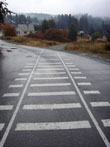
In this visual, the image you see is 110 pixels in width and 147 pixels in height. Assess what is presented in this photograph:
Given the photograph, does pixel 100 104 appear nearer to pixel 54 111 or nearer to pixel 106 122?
pixel 106 122

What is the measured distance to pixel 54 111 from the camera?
22.4ft

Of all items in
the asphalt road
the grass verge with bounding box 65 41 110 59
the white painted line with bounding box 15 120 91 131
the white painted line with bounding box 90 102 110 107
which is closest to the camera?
the asphalt road

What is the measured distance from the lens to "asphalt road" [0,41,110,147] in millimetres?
5035

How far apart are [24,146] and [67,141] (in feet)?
4.30

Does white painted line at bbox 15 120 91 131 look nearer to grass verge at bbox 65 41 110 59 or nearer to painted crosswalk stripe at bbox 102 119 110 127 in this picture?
painted crosswalk stripe at bbox 102 119 110 127

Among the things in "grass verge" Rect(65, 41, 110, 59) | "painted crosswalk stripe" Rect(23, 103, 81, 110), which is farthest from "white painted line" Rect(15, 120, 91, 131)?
"grass verge" Rect(65, 41, 110, 59)

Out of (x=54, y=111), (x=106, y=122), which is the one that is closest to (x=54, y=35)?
(x=54, y=111)

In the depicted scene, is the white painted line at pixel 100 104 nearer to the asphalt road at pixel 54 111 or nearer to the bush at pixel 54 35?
the asphalt road at pixel 54 111

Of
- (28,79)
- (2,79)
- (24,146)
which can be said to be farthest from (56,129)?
(2,79)

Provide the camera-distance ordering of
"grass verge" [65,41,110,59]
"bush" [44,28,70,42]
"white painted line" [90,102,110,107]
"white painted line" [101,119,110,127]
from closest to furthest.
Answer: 1. "white painted line" [101,119,110,127]
2. "white painted line" [90,102,110,107]
3. "grass verge" [65,41,110,59]
4. "bush" [44,28,70,42]

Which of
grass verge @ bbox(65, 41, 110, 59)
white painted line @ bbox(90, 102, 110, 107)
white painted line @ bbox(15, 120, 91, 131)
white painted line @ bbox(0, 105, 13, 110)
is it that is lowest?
white painted line @ bbox(15, 120, 91, 131)

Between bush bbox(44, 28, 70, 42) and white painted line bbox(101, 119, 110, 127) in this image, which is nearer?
white painted line bbox(101, 119, 110, 127)

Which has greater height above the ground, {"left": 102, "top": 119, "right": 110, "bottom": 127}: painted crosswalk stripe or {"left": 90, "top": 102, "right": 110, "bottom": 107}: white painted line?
{"left": 90, "top": 102, "right": 110, "bottom": 107}: white painted line

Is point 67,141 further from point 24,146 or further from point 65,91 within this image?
point 65,91
